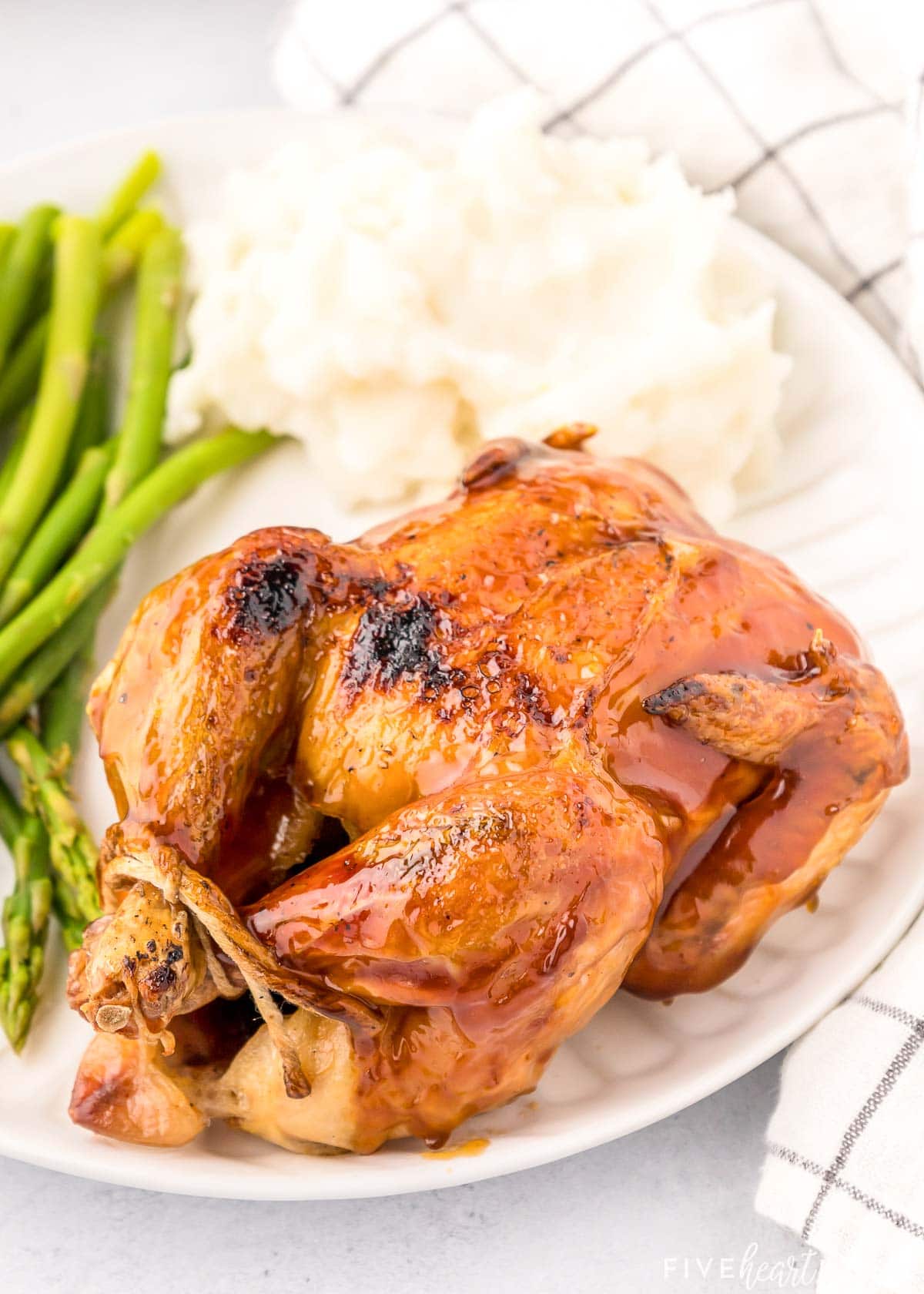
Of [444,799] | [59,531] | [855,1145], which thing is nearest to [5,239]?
[59,531]

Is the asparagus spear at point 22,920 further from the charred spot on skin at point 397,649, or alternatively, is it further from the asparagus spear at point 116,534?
the charred spot on skin at point 397,649

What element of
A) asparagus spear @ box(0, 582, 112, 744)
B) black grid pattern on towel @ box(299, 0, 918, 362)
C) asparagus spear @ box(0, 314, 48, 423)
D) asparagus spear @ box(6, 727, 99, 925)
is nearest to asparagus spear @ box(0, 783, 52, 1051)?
asparagus spear @ box(6, 727, 99, 925)

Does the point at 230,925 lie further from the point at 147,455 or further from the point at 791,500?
the point at 791,500

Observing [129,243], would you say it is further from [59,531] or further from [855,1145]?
[855,1145]

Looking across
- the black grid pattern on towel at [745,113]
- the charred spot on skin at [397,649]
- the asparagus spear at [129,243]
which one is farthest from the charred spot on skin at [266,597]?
the black grid pattern on towel at [745,113]

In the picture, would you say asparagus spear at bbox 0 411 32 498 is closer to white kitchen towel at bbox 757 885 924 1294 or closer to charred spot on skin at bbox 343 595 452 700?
charred spot on skin at bbox 343 595 452 700

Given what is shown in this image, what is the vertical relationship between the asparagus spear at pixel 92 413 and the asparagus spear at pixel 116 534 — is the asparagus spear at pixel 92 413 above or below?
above
